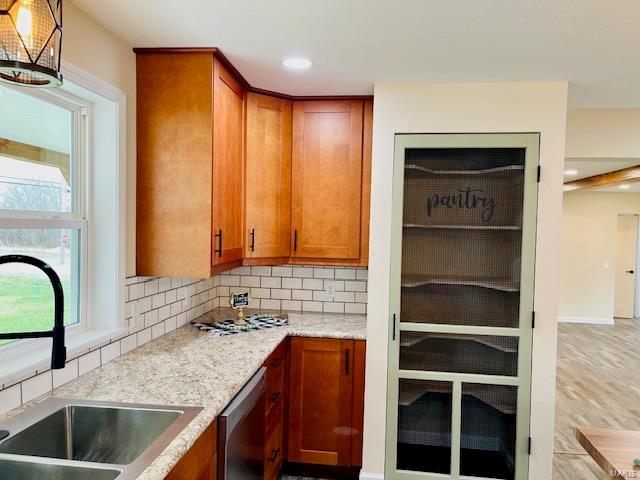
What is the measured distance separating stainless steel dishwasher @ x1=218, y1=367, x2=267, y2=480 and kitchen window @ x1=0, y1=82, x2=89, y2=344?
863 mm

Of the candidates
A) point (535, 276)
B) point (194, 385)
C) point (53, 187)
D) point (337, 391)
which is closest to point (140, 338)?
point (194, 385)

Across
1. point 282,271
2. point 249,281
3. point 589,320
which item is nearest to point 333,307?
point 282,271

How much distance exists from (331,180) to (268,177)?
418mm

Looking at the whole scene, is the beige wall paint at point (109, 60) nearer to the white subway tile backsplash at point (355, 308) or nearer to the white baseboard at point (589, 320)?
the white subway tile backsplash at point (355, 308)

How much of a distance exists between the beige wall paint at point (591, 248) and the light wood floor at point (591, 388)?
0.62 m

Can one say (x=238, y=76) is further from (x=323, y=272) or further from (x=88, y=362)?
(x=88, y=362)

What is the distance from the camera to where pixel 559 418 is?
368 centimetres

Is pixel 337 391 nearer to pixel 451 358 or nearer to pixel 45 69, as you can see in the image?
pixel 451 358

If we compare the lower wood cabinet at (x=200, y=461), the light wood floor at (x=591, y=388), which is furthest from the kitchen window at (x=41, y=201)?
the light wood floor at (x=591, y=388)

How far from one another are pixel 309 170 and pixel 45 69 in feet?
6.47

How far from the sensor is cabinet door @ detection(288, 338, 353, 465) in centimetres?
263

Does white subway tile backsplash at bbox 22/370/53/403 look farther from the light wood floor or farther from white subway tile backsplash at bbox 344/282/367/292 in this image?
the light wood floor

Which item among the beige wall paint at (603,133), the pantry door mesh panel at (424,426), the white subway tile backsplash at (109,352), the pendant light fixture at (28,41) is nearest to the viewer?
→ the pendant light fixture at (28,41)

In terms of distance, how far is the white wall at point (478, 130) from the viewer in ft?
7.97
